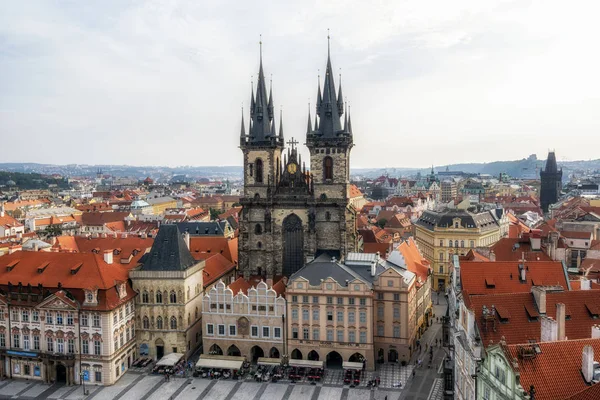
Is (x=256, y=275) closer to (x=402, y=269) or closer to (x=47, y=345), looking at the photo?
(x=402, y=269)

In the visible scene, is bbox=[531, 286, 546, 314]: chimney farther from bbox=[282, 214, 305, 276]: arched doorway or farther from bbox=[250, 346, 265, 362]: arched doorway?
bbox=[282, 214, 305, 276]: arched doorway

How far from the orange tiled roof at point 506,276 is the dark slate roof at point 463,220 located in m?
57.0

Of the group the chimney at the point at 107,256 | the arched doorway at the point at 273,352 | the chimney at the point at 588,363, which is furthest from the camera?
the chimney at the point at 107,256

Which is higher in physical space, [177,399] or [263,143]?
[263,143]

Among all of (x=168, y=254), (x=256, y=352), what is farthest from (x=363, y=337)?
(x=168, y=254)

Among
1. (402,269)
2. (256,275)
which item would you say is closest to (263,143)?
(256,275)

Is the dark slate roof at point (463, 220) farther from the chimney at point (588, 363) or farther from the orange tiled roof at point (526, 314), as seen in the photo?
the chimney at point (588, 363)

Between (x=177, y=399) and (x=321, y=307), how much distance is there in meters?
21.7

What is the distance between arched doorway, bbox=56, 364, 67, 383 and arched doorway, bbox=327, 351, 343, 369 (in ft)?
114

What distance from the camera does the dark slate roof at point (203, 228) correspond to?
133 meters

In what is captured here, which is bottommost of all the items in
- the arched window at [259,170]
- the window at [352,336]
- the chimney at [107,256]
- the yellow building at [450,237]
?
the window at [352,336]

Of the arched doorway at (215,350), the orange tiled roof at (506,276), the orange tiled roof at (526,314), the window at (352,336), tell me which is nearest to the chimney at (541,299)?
the orange tiled roof at (526,314)

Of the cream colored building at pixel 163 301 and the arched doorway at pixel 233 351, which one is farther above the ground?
the cream colored building at pixel 163 301

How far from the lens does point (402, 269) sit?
259 ft
